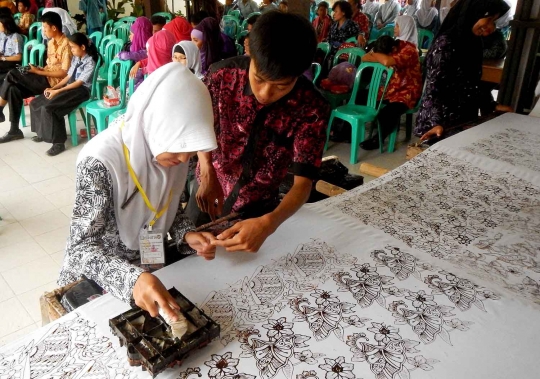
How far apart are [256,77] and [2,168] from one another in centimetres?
337

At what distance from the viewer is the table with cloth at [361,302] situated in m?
0.95

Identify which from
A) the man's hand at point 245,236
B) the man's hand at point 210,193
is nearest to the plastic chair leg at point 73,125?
the man's hand at point 210,193

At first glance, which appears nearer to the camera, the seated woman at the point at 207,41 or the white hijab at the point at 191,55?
Answer: the white hijab at the point at 191,55

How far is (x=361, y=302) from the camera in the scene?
1.15 m

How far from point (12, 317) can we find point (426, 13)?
27.9 ft

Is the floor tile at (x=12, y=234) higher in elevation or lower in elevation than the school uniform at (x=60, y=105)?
lower

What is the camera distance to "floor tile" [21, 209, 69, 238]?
282 cm

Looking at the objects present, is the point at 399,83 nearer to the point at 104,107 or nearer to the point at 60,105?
the point at 104,107

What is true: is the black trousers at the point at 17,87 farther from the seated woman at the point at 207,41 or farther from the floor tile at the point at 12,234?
the floor tile at the point at 12,234

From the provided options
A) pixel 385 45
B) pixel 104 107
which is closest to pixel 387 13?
pixel 385 45

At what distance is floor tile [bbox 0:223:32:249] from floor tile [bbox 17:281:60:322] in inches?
23.3

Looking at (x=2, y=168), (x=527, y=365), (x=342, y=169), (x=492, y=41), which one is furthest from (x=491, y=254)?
(x=492, y=41)

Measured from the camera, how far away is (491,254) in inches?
56.9

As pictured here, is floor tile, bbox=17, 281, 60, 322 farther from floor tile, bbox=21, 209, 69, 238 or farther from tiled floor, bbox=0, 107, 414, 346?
floor tile, bbox=21, 209, 69, 238
